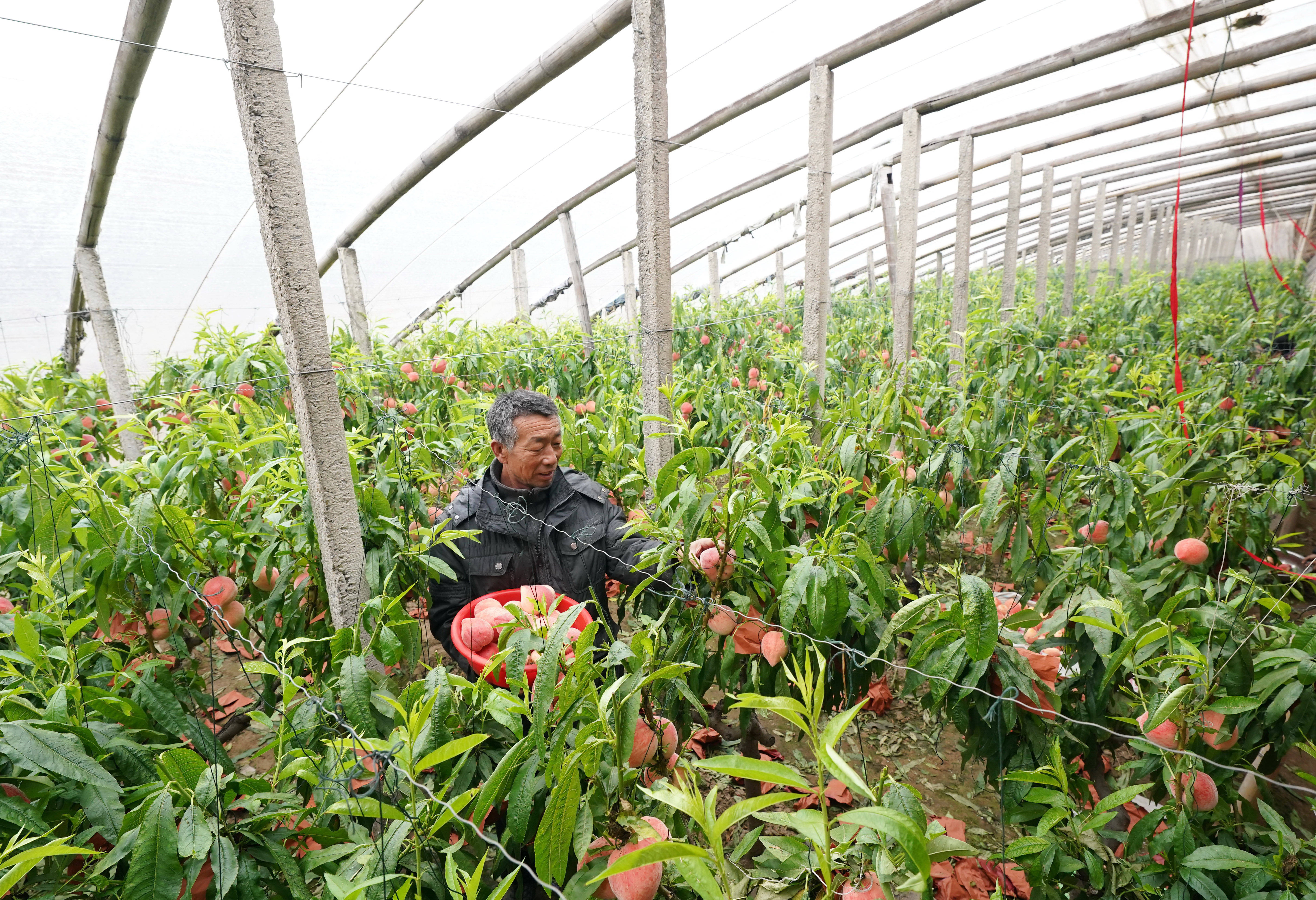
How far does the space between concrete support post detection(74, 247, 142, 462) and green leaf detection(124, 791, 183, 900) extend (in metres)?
3.83

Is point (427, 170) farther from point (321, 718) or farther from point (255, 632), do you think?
point (321, 718)

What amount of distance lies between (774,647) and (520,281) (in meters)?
6.37

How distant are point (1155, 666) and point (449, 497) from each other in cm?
226

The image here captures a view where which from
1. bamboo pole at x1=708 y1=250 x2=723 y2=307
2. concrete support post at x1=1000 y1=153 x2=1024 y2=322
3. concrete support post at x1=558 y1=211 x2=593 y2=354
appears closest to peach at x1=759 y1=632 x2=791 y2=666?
concrete support post at x1=558 y1=211 x2=593 y2=354

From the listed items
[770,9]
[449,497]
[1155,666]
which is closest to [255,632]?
[449,497]

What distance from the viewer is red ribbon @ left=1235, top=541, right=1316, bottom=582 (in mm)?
1276

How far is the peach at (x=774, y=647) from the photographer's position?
133 centimetres

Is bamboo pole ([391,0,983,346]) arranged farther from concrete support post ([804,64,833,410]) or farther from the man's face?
the man's face

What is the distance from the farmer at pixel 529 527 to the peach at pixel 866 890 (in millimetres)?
1243

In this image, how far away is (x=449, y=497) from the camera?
268 cm

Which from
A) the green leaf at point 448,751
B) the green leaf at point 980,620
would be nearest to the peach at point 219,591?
the green leaf at point 448,751

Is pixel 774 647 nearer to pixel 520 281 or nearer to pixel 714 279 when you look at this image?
pixel 520 281

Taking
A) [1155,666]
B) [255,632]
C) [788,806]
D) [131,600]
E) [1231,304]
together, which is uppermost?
[1231,304]

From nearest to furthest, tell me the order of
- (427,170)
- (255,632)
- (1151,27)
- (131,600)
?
1. (131,600)
2. (255,632)
3. (1151,27)
4. (427,170)
